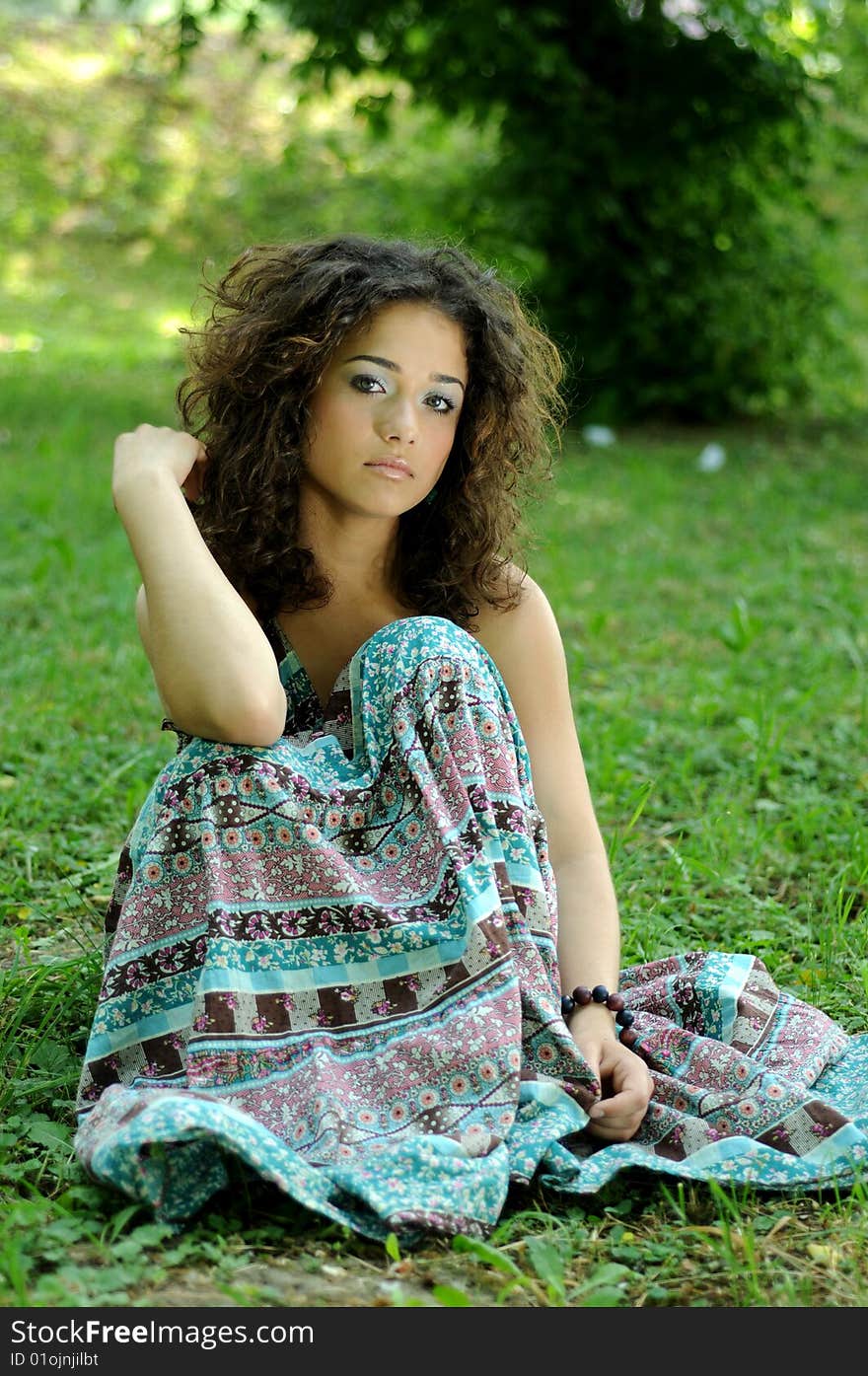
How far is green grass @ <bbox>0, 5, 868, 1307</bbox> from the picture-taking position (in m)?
1.72

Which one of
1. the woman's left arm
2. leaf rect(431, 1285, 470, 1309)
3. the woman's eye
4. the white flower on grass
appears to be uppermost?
the woman's eye

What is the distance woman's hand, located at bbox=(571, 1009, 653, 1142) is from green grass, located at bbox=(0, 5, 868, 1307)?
0.09m

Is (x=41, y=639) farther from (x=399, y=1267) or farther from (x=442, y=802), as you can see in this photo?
(x=399, y=1267)

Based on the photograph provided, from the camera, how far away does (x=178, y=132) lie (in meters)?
13.5

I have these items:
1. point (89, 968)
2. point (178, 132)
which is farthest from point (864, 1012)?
point (178, 132)

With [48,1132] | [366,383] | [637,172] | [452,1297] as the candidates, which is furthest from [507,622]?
[637,172]

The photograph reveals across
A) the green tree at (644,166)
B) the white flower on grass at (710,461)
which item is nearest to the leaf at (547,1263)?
the white flower on grass at (710,461)

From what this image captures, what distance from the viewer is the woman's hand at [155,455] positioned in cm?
221

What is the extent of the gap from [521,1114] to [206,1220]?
416mm

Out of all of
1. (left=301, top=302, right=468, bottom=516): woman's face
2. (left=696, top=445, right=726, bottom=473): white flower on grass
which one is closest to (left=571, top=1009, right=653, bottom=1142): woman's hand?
(left=301, top=302, right=468, bottom=516): woman's face

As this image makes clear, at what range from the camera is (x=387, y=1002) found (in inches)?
78.1

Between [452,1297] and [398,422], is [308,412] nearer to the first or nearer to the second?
[398,422]

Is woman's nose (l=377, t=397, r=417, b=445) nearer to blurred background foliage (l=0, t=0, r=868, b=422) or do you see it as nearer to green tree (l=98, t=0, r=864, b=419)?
blurred background foliage (l=0, t=0, r=868, b=422)

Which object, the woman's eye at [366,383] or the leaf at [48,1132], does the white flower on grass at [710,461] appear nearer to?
the woman's eye at [366,383]
